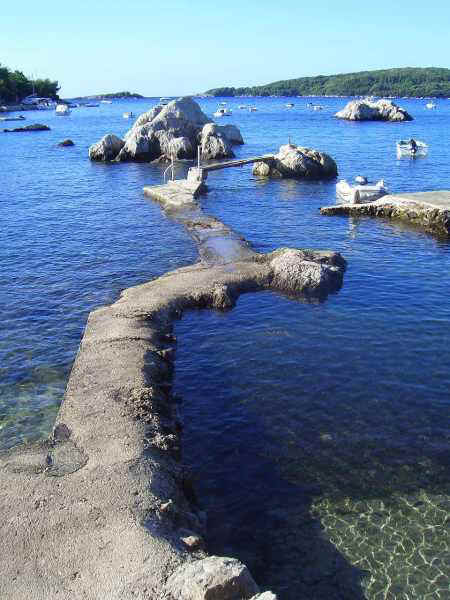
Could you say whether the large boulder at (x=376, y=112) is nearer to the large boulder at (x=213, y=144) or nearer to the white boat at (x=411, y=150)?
the white boat at (x=411, y=150)

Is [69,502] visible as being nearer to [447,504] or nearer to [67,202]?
[447,504]

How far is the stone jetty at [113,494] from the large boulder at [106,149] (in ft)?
201

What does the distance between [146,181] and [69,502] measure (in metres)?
55.4

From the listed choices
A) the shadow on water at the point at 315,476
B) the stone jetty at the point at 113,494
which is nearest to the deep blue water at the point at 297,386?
the shadow on water at the point at 315,476

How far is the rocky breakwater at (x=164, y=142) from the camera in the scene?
267 feet

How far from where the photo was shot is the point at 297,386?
21312mm

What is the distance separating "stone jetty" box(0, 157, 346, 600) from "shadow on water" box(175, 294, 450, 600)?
3.82 ft

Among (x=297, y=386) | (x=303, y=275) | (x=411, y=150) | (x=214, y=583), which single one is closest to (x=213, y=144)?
(x=411, y=150)

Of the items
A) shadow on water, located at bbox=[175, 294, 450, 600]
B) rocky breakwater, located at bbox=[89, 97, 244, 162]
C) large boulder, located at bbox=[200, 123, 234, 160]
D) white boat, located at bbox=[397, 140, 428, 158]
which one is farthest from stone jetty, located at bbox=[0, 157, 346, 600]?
white boat, located at bbox=[397, 140, 428, 158]

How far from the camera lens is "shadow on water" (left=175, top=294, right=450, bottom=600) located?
13.7m

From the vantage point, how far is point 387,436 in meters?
18.5

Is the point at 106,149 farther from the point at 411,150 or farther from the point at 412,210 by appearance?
the point at 412,210

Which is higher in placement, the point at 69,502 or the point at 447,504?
the point at 69,502

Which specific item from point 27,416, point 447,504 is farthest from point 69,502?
point 447,504
